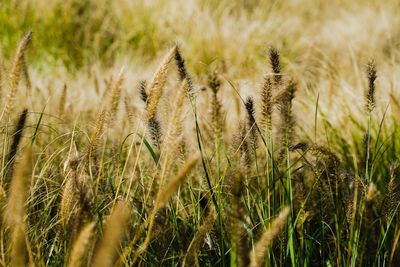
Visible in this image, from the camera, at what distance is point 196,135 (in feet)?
5.21

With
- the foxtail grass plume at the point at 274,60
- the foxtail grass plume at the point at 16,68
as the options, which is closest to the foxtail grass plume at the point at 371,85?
the foxtail grass plume at the point at 274,60

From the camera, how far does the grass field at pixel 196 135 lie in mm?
822

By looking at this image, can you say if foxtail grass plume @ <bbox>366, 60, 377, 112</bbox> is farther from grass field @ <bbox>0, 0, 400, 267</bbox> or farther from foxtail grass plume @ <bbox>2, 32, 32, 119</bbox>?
foxtail grass plume @ <bbox>2, 32, 32, 119</bbox>

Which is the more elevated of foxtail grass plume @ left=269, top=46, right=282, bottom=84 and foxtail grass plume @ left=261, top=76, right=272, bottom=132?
foxtail grass plume @ left=269, top=46, right=282, bottom=84

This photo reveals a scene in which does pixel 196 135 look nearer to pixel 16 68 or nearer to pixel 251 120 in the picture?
pixel 251 120

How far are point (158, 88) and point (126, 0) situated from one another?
433cm

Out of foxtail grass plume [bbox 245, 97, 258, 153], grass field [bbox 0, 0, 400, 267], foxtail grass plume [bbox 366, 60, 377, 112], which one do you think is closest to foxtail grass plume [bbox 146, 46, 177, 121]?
grass field [bbox 0, 0, 400, 267]

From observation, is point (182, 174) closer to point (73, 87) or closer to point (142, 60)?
point (73, 87)

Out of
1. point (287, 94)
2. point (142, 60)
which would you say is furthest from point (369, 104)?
point (142, 60)

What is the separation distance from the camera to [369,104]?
100 cm

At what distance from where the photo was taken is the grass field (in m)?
0.82

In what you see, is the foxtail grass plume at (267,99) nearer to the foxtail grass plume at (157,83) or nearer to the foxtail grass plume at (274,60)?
the foxtail grass plume at (274,60)

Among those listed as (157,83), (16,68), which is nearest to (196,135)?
(157,83)

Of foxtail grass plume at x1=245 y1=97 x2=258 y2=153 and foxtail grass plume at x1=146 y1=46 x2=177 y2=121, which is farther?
foxtail grass plume at x1=245 y1=97 x2=258 y2=153
